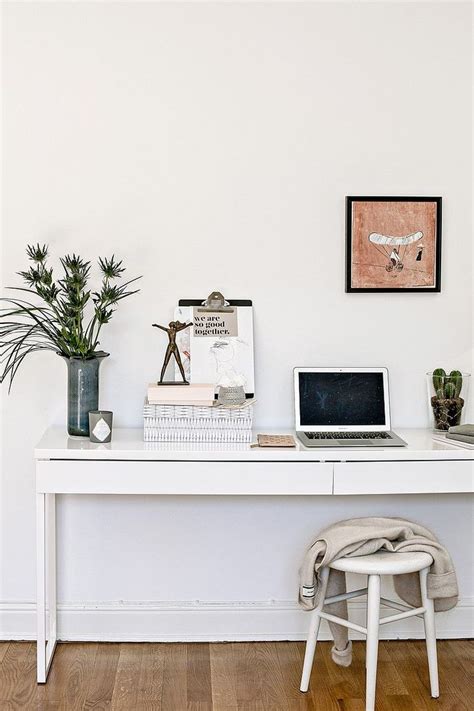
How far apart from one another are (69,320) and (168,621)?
4.08 feet

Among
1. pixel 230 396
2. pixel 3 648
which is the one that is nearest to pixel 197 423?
pixel 230 396

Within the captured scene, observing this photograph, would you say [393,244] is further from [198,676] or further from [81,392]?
[198,676]

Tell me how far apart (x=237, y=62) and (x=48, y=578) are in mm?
2041

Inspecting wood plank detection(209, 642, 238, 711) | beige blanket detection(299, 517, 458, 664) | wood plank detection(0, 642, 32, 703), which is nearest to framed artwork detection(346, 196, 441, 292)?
beige blanket detection(299, 517, 458, 664)

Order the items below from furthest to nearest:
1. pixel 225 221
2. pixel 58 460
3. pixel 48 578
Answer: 1. pixel 225 221
2. pixel 48 578
3. pixel 58 460

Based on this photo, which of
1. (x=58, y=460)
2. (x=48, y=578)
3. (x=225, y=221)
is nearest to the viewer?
(x=58, y=460)

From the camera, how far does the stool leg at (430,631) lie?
286 centimetres

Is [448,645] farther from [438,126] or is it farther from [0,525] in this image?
[438,126]

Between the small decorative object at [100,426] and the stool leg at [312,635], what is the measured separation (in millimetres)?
880

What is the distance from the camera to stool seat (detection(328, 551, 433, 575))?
272cm

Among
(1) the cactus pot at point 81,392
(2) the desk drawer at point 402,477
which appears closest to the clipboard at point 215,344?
(1) the cactus pot at point 81,392

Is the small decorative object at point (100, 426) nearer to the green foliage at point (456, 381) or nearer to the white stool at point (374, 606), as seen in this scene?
the white stool at point (374, 606)

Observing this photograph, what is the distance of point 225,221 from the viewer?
10.6ft

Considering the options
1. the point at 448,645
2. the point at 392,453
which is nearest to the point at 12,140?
the point at 392,453
